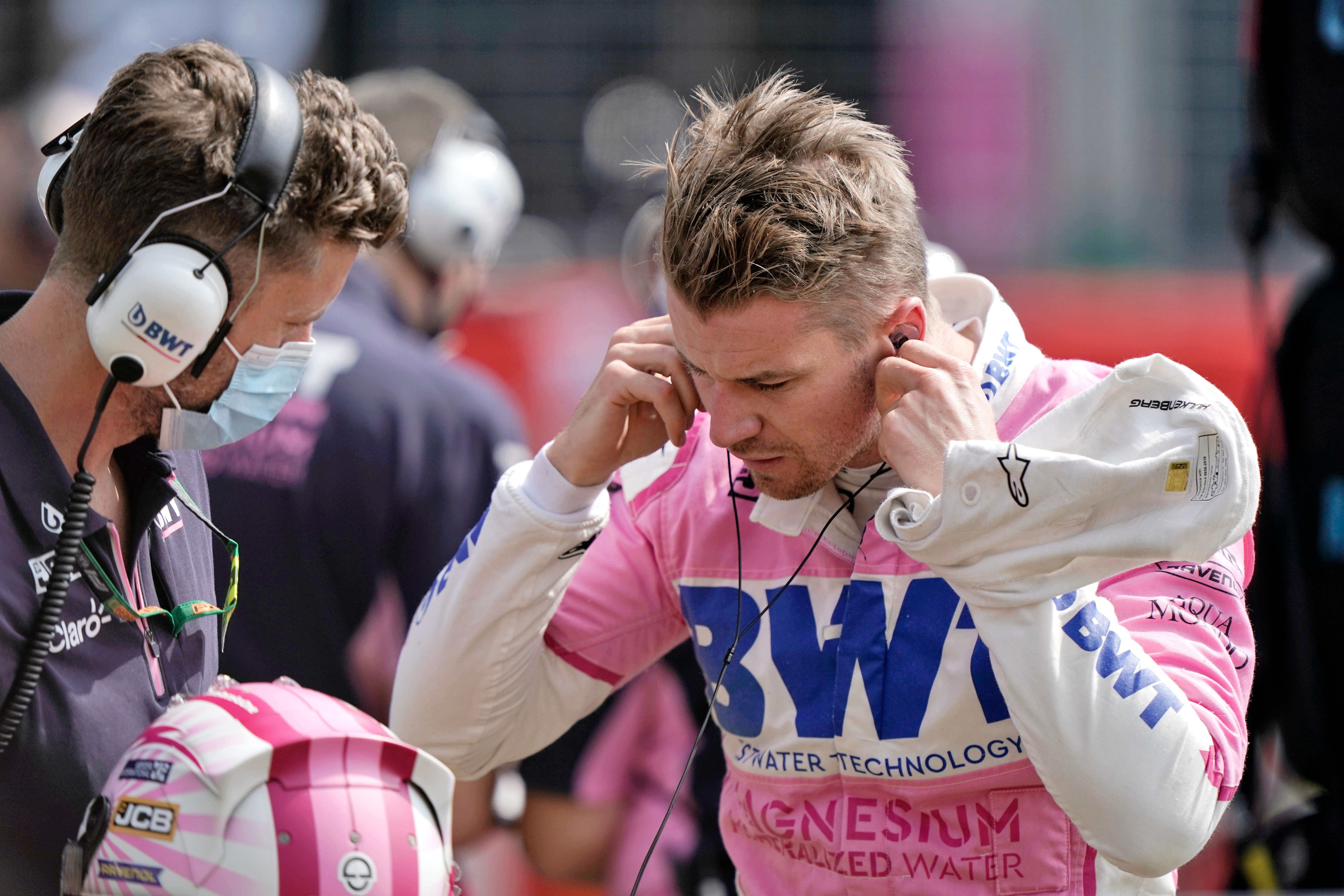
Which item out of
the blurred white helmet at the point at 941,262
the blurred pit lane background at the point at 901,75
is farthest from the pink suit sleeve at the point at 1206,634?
the blurred pit lane background at the point at 901,75

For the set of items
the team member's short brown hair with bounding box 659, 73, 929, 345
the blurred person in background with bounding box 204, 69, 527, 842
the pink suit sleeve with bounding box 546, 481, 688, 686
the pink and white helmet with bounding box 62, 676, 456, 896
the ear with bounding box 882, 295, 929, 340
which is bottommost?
the blurred person in background with bounding box 204, 69, 527, 842

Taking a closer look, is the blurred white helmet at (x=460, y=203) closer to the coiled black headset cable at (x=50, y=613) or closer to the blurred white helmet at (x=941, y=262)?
the blurred white helmet at (x=941, y=262)

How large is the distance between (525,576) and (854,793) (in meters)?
0.57

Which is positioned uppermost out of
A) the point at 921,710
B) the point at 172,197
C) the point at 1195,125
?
the point at 172,197

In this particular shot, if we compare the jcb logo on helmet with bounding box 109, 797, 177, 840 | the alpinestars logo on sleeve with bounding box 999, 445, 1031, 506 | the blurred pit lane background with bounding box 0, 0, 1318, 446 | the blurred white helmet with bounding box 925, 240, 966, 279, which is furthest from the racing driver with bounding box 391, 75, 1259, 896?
the blurred pit lane background with bounding box 0, 0, 1318, 446

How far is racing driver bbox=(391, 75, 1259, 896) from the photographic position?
5.54 ft

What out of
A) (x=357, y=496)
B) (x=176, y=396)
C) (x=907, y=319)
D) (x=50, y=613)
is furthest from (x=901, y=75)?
(x=50, y=613)

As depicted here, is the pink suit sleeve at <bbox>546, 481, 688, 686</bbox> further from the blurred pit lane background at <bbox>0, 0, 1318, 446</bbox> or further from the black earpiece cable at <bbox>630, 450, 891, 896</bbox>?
the blurred pit lane background at <bbox>0, 0, 1318, 446</bbox>

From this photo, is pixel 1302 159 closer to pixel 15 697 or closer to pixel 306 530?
pixel 306 530

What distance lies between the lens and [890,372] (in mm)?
1872

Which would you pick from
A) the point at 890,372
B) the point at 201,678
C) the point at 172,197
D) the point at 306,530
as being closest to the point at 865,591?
the point at 890,372

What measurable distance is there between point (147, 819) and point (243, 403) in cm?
66

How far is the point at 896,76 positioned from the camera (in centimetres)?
1236

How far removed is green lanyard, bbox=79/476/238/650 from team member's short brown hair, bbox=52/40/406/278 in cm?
36
